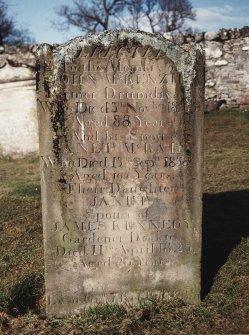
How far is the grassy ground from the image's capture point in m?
3.39

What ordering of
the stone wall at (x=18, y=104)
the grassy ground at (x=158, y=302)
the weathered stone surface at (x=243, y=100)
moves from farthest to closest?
the weathered stone surface at (x=243, y=100), the stone wall at (x=18, y=104), the grassy ground at (x=158, y=302)

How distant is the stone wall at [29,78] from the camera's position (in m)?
9.27

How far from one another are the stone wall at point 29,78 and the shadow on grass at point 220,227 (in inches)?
181

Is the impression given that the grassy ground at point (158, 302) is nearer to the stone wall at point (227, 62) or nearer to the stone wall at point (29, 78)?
the stone wall at point (29, 78)

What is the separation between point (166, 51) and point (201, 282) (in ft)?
6.58

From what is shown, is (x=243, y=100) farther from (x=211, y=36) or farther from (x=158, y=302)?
(x=158, y=302)

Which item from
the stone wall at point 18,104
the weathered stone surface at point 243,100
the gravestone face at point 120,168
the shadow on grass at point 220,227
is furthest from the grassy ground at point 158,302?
the weathered stone surface at point 243,100

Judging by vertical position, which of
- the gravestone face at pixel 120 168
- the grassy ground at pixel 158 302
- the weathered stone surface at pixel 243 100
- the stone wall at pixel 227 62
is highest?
the stone wall at pixel 227 62

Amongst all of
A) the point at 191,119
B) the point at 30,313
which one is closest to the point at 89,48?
the point at 191,119

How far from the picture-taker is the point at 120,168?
11.8 ft

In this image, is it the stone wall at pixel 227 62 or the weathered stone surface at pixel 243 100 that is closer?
the stone wall at pixel 227 62

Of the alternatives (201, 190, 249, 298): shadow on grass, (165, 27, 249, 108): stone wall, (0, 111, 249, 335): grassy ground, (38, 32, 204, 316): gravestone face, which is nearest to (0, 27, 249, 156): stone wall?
(165, 27, 249, 108): stone wall

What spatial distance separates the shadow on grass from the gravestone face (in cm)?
64

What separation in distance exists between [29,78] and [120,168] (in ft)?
20.5
